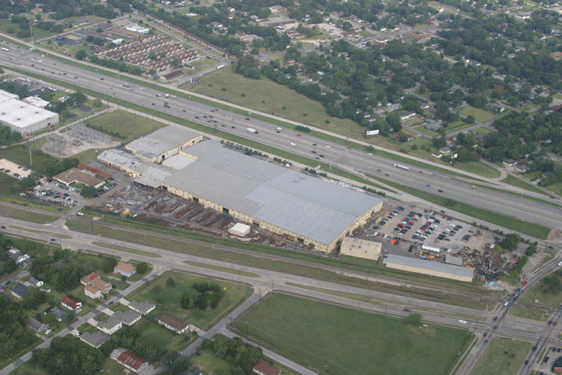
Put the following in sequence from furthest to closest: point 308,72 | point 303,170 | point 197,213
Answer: point 308,72
point 303,170
point 197,213

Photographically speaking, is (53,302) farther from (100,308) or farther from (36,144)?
(36,144)

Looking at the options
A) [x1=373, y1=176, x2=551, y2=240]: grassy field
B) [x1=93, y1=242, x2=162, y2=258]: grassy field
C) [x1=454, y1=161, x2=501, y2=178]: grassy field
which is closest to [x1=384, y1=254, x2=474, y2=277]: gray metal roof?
[x1=373, y1=176, x2=551, y2=240]: grassy field

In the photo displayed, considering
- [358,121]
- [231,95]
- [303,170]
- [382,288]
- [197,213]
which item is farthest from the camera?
[231,95]

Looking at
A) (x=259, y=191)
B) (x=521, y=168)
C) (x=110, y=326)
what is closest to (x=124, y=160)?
(x=259, y=191)

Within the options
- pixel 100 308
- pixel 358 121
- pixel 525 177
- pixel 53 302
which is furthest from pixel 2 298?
pixel 525 177

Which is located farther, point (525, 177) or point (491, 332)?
point (525, 177)

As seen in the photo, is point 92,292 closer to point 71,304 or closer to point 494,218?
point 71,304

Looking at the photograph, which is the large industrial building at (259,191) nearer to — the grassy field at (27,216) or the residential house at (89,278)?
the grassy field at (27,216)
